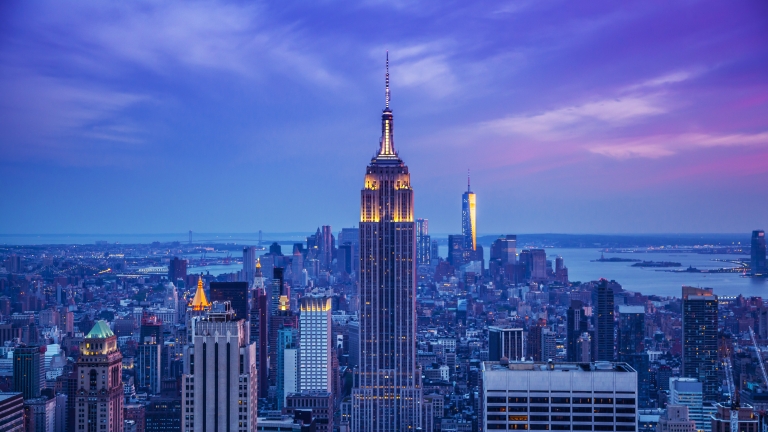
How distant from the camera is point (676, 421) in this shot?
58.6 ft

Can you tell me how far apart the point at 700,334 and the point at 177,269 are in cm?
1500

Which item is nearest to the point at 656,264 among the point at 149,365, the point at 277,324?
the point at 277,324

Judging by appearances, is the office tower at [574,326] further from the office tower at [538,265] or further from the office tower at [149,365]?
the office tower at [149,365]

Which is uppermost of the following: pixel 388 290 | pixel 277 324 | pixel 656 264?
pixel 656 264

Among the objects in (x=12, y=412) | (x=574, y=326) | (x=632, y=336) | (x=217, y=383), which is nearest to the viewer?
(x=217, y=383)

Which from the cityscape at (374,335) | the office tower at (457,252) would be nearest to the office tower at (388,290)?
the cityscape at (374,335)

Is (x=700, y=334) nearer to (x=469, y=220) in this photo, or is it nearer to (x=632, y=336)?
(x=632, y=336)

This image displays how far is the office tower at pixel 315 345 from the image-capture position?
86.4 ft

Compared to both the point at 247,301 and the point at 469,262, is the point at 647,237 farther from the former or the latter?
the point at 469,262

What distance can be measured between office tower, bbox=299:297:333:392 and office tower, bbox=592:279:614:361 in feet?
25.2

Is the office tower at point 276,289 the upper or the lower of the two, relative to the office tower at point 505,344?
upper

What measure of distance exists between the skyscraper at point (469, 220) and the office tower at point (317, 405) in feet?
28.3

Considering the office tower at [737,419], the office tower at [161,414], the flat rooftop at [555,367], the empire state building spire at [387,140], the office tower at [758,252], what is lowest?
the office tower at [161,414]

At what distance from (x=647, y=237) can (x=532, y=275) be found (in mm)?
16519
